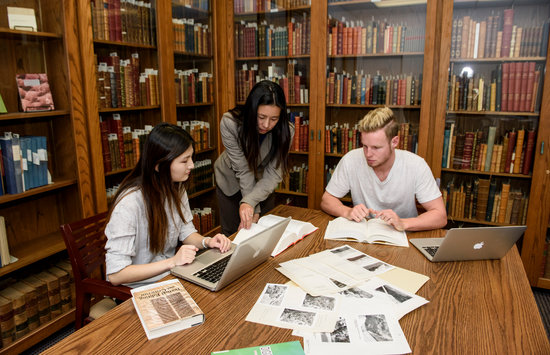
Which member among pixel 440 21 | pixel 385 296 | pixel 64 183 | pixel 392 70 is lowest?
pixel 385 296

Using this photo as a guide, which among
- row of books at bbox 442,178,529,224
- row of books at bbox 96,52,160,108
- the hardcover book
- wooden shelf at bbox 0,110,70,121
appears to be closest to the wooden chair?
wooden shelf at bbox 0,110,70,121

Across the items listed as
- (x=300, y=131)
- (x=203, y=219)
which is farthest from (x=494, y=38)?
(x=203, y=219)

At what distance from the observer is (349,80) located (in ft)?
10.7

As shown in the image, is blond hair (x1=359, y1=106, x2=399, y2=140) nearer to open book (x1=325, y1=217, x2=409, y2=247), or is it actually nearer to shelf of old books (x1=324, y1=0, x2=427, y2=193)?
open book (x1=325, y1=217, x2=409, y2=247)

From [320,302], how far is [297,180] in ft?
7.74

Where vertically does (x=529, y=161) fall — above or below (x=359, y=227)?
above

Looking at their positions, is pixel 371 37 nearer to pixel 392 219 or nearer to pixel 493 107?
pixel 493 107

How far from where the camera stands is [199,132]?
3525 millimetres

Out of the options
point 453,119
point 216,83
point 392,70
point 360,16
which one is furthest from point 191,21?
point 453,119

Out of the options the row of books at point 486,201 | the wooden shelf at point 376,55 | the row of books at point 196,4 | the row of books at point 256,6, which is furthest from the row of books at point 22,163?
the row of books at point 486,201

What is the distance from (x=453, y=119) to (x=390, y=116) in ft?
3.87

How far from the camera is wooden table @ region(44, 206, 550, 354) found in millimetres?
1033

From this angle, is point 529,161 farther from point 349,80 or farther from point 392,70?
point 349,80

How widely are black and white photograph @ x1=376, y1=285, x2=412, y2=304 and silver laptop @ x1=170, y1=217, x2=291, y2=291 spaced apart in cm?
39
